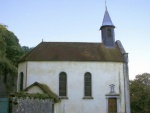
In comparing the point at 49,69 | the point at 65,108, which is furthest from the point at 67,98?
the point at 49,69

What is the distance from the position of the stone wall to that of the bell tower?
1493 centimetres

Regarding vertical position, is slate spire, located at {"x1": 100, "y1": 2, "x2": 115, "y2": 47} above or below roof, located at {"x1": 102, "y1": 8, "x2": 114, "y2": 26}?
below

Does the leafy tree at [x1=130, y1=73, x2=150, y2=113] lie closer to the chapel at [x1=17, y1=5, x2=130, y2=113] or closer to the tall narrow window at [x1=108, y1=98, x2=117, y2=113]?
the chapel at [x1=17, y1=5, x2=130, y2=113]

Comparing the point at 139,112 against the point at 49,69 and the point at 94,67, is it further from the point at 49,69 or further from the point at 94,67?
the point at 49,69

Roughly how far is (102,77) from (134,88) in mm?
12861

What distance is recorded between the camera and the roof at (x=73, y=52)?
31.8 m

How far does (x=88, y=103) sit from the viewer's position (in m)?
30.9

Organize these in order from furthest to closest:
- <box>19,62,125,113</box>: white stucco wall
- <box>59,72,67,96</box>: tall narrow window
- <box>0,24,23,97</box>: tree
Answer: <box>0,24,23,97</box>: tree → <box>59,72,67,96</box>: tall narrow window → <box>19,62,125,113</box>: white stucco wall

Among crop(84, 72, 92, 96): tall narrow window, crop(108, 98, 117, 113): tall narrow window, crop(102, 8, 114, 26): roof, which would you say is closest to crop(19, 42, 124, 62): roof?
crop(84, 72, 92, 96): tall narrow window

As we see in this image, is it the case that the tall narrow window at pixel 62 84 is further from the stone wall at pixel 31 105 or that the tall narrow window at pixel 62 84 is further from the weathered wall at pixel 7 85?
the weathered wall at pixel 7 85

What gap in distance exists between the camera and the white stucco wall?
3083 centimetres

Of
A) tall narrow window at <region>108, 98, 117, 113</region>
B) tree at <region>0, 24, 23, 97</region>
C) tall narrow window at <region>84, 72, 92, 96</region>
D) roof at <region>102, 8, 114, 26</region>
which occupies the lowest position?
tall narrow window at <region>108, 98, 117, 113</region>

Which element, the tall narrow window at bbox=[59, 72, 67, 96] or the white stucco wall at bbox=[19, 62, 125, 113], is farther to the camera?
the tall narrow window at bbox=[59, 72, 67, 96]

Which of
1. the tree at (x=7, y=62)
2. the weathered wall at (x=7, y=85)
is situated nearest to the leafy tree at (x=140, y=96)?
the weathered wall at (x=7, y=85)
